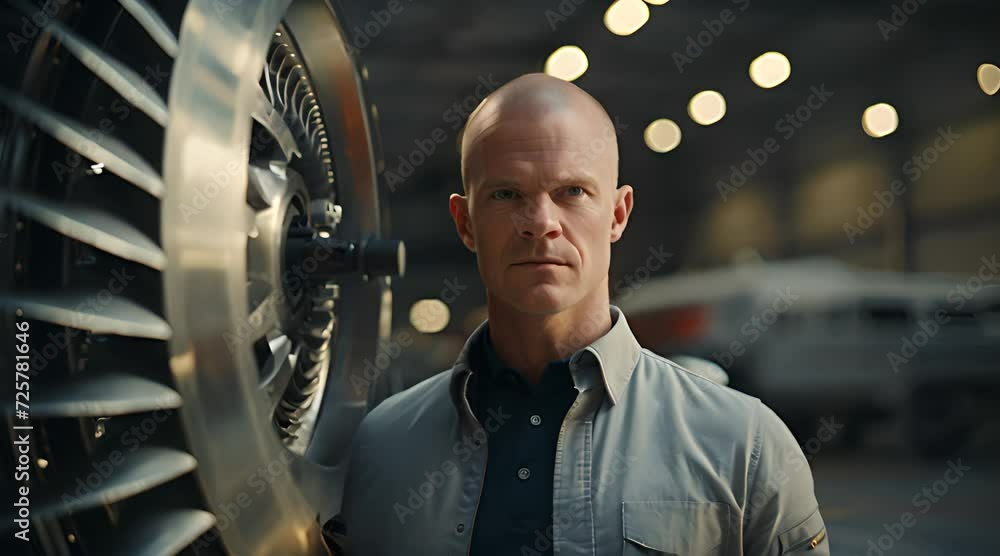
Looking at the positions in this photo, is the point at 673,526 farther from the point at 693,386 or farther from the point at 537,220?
the point at 537,220

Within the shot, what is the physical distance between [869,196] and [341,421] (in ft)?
4.25

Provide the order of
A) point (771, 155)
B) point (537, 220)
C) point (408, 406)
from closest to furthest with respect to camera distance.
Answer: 1. point (537, 220)
2. point (408, 406)
3. point (771, 155)

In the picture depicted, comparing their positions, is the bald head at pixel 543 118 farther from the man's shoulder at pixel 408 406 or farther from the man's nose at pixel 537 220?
the man's shoulder at pixel 408 406

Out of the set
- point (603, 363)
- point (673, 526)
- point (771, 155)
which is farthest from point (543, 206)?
point (771, 155)

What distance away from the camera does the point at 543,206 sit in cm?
59

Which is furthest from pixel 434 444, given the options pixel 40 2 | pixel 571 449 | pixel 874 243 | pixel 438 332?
pixel 874 243

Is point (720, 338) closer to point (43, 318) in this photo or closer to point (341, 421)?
point (341, 421)

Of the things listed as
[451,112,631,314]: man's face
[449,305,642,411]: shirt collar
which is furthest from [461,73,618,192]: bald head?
[449,305,642,411]: shirt collar

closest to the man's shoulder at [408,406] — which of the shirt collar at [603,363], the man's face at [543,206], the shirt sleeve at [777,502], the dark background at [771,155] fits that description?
the shirt collar at [603,363]

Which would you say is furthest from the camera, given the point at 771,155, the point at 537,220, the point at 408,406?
the point at 771,155

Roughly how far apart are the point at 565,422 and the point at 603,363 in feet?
0.17

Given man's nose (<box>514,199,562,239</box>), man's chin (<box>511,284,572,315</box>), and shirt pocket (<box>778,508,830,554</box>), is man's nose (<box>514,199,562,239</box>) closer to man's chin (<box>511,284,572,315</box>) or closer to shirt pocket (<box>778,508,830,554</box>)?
man's chin (<box>511,284,572,315</box>)

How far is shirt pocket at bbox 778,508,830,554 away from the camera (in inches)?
24.4

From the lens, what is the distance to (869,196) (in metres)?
1.80
